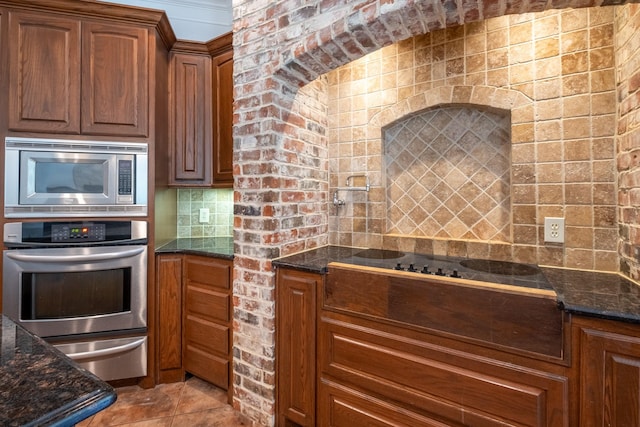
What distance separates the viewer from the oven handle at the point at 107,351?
1920 mm

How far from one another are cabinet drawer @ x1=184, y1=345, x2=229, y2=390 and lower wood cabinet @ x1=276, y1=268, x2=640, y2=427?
0.49 meters

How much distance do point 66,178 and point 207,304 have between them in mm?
1193

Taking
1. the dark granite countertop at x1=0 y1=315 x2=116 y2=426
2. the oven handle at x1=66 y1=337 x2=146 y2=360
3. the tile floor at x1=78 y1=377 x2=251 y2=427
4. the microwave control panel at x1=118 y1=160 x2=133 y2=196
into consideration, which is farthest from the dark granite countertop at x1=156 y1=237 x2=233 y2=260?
the dark granite countertop at x1=0 y1=315 x2=116 y2=426

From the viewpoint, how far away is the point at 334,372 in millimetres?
1527

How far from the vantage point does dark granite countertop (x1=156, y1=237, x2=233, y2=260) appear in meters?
1.99

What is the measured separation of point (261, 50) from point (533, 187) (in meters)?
1.66

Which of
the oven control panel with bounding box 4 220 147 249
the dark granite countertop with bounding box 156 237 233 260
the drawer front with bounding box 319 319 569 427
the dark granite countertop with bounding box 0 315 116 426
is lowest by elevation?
the drawer front with bounding box 319 319 569 427

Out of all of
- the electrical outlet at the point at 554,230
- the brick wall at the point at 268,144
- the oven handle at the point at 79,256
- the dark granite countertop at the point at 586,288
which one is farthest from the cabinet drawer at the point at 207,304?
the electrical outlet at the point at 554,230

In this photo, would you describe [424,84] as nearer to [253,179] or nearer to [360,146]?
[360,146]

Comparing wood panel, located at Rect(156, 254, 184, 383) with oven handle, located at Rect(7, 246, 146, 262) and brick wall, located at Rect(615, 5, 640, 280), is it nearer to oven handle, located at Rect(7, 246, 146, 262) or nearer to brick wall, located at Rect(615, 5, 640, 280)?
oven handle, located at Rect(7, 246, 146, 262)

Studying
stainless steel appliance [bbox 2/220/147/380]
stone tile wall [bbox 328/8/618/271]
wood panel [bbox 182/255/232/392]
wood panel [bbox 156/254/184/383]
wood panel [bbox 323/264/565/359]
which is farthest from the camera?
wood panel [bbox 156/254/184/383]

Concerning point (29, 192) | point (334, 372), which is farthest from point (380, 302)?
point (29, 192)

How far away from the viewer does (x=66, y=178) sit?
1.93m

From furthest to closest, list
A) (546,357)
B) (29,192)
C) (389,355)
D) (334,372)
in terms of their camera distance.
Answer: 1. (29,192)
2. (334,372)
3. (389,355)
4. (546,357)
